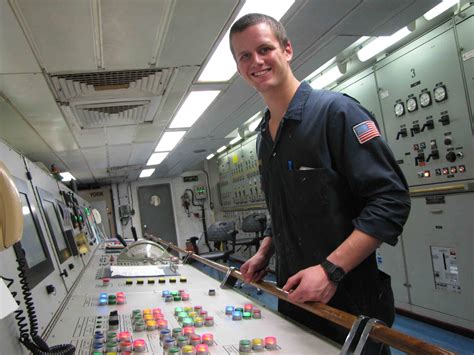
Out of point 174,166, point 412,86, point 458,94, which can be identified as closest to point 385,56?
point 412,86

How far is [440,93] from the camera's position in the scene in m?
3.37

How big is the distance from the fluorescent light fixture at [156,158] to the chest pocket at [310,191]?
6.61m

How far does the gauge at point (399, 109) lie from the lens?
381cm

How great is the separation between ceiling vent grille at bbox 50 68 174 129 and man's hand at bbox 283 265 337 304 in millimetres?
2671

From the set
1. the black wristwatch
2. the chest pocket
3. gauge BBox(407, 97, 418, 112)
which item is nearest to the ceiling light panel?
gauge BBox(407, 97, 418, 112)

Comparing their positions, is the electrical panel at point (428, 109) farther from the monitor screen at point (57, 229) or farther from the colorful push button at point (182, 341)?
the monitor screen at point (57, 229)

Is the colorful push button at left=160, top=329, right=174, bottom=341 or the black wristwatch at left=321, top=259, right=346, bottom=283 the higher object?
the black wristwatch at left=321, top=259, right=346, bottom=283

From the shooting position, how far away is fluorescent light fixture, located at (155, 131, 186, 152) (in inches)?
237

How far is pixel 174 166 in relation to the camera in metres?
9.51

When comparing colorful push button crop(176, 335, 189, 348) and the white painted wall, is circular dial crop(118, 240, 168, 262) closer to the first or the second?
colorful push button crop(176, 335, 189, 348)

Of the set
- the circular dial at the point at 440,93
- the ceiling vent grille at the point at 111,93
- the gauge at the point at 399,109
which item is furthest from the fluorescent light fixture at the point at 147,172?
the circular dial at the point at 440,93

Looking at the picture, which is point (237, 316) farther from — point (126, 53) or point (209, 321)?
point (126, 53)

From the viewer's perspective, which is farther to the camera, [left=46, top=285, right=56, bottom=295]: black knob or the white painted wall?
the white painted wall

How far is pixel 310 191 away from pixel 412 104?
3044 millimetres
